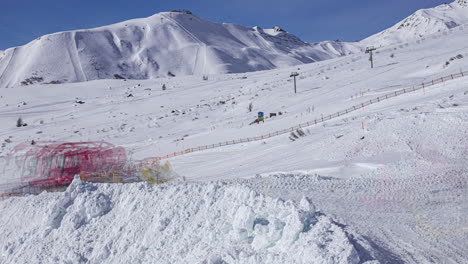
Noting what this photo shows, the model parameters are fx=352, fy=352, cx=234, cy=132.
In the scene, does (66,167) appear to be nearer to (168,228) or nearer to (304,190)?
(168,228)

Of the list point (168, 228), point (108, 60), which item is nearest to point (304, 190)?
point (168, 228)

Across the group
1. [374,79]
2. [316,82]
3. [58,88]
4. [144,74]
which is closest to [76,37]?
[144,74]

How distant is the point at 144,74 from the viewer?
168 meters

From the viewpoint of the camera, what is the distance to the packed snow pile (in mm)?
7930

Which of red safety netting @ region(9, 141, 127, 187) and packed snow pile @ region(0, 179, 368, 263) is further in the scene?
red safety netting @ region(9, 141, 127, 187)

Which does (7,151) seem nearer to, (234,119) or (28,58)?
(234,119)

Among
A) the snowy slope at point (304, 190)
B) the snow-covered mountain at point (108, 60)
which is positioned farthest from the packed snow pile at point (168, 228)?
the snow-covered mountain at point (108, 60)

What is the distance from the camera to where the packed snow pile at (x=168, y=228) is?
7930 millimetres

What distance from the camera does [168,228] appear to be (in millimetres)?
10641

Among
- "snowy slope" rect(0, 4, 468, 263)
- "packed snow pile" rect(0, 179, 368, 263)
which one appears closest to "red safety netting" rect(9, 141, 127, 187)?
"snowy slope" rect(0, 4, 468, 263)

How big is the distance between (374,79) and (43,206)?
169ft

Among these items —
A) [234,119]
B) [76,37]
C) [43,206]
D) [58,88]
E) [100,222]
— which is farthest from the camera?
[76,37]

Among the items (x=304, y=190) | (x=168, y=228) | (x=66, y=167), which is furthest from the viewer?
(x=66, y=167)

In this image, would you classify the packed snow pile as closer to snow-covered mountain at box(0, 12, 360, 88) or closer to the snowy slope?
the snowy slope
